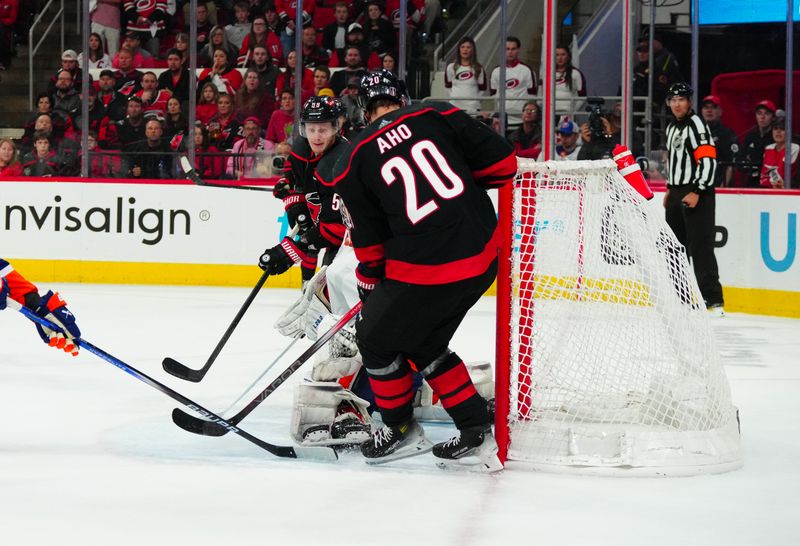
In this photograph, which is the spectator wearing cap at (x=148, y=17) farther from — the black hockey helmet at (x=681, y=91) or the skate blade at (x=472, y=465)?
the skate blade at (x=472, y=465)

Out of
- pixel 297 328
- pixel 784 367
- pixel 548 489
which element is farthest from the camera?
pixel 784 367

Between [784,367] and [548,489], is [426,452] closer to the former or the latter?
[548,489]

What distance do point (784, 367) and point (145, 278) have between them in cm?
430

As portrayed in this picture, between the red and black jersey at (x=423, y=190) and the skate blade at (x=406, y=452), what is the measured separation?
48 cm

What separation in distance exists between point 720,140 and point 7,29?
5.42 metres

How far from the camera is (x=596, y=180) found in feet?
10.2

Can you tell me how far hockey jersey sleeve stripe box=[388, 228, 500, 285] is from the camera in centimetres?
280

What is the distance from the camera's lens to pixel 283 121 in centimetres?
795

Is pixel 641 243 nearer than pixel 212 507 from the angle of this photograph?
No

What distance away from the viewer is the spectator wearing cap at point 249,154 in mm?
7891

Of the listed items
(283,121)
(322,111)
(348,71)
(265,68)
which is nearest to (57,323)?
(322,111)

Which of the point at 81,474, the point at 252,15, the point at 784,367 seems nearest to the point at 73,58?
the point at 252,15

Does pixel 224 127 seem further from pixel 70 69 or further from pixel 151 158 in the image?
pixel 70 69

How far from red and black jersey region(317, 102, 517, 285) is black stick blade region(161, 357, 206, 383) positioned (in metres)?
1.48
